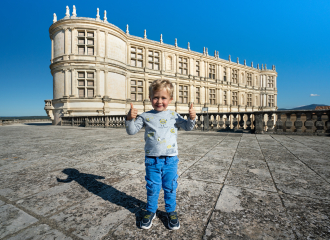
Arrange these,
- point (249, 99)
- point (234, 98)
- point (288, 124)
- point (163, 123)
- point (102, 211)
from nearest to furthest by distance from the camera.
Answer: point (102, 211)
point (163, 123)
point (288, 124)
point (234, 98)
point (249, 99)

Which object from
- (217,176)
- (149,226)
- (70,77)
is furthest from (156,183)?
(70,77)

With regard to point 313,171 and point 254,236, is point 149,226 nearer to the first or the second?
point 254,236

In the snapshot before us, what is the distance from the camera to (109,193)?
1.69 m

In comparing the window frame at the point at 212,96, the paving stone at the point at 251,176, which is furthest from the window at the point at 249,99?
the paving stone at the point at 251,176

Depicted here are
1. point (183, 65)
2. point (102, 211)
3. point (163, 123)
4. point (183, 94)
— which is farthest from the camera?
point (183, 65)

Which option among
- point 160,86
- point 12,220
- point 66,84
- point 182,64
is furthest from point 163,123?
point 182,64

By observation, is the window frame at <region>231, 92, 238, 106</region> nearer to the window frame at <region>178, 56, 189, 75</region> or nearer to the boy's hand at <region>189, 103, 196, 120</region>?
the window frame at <region>178, 56, 189, 75</region>

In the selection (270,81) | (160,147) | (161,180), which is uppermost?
(270,81)

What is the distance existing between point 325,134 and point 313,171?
17.4ft

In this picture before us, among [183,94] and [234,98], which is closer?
[183,94]

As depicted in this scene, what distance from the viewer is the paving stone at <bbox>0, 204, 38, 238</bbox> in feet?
3.76

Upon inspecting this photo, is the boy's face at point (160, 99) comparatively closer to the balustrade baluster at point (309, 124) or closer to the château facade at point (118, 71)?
the balustrade baluster at point (309, 124)

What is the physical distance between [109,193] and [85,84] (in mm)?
16963

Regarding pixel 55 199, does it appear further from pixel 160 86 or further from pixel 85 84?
pixel 85 84
